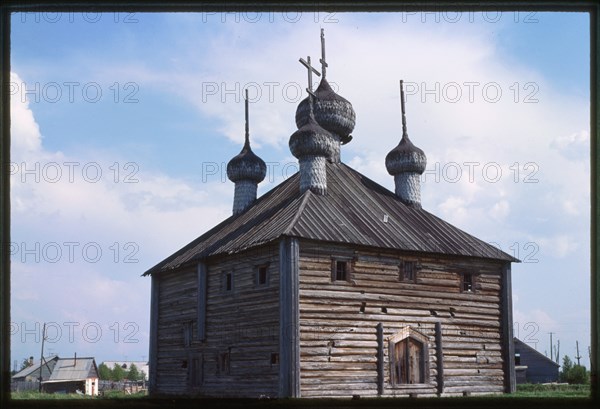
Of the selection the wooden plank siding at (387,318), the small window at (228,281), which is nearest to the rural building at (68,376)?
the small window at (228,281)

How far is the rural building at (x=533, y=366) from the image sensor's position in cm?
4756

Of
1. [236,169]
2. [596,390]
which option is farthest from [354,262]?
[596,390]

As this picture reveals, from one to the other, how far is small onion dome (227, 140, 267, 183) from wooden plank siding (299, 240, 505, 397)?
31.9 ft

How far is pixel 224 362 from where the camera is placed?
2358 cm

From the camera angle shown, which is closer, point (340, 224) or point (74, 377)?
point (340, 224)

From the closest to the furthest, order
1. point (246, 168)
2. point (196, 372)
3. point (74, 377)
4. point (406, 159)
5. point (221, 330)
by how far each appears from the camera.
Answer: point (221, 330) < point (196, 372) < point (406, 159) < point (246, 168) < point (74, 377)

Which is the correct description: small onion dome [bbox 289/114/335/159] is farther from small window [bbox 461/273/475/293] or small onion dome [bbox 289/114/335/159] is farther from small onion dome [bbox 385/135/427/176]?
small window [bbox 461/273/475/293]

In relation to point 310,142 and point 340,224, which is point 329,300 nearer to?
point 340,224

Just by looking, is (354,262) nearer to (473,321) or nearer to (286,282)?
(286,282)

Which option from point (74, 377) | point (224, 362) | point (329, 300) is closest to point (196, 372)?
point (224, 362)

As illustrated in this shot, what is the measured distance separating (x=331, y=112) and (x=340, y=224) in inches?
348

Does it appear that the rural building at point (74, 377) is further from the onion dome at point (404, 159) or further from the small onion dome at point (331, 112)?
the onion dome at point (404, 159)

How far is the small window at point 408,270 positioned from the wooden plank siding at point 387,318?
155 millimetres

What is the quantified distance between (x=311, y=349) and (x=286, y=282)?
6.88 ft
